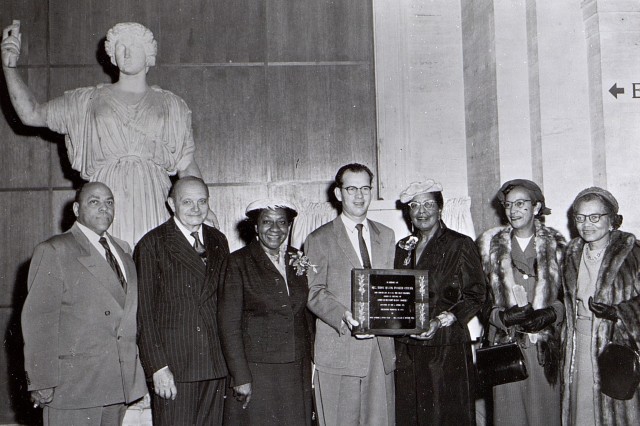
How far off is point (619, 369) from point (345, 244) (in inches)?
77.9

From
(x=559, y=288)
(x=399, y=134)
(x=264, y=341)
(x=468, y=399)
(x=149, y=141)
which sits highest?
(x=399, y=134)

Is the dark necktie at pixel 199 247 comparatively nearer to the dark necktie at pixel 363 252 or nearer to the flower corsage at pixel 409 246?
the dark necktie at pixel 363 252

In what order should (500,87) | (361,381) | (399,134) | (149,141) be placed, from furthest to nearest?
(399,134) < (500,87) < (149,141) < (361,381)

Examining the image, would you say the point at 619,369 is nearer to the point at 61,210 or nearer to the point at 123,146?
the point at 123,146

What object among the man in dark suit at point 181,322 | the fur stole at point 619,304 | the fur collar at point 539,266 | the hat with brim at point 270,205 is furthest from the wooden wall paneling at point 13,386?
the fur stole at point 619,304

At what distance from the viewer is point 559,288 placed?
411cm

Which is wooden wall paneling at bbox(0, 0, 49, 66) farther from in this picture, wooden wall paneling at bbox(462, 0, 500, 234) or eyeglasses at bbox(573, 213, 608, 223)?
eyeglasses at bbox(573, 213, 608, 223)

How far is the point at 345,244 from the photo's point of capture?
400cm

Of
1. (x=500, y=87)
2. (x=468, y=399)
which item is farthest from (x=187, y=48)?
(x=468, y=399)

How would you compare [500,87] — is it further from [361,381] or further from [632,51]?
[361,381]

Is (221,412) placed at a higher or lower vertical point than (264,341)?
lower

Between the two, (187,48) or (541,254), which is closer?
(541,254)

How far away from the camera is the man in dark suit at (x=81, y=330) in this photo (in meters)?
3.44

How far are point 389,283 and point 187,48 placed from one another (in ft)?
15.5
